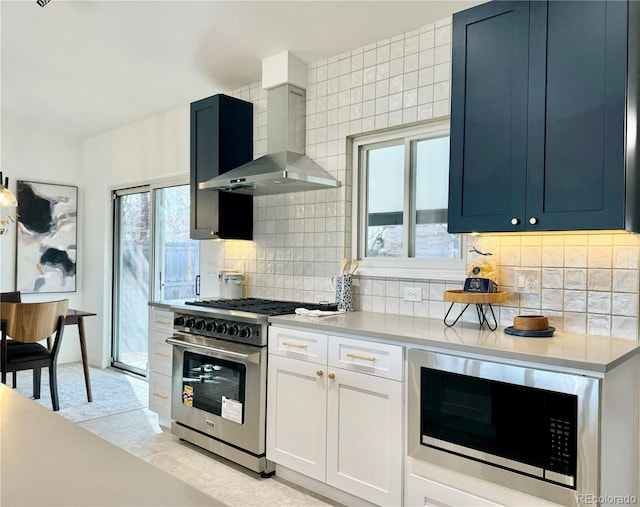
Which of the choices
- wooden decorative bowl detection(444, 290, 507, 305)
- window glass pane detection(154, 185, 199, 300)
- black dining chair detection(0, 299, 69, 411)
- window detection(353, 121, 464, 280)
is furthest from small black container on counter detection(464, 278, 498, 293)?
black dining chair detection(0, 299, 69, 411)

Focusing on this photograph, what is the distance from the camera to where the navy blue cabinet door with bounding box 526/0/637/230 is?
2.02m

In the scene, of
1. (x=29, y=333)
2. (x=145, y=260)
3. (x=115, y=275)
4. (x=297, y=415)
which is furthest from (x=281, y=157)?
(x=115, y=275)

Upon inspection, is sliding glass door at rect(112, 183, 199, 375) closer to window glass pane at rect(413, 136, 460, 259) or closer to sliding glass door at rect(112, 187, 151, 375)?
sliding glass door at rect(112, 187, 151, 375)

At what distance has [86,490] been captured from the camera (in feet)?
2.43

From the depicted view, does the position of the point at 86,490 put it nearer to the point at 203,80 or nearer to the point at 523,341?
the point at 523,341

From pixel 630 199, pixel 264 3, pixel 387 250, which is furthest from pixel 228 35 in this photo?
pixel 630 199

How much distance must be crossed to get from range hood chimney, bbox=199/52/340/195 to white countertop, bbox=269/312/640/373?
3.00ft

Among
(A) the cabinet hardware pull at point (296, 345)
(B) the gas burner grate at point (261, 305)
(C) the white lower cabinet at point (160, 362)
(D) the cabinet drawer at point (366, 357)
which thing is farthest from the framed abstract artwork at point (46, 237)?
(D) the cabinet drawer at point (366, 357)

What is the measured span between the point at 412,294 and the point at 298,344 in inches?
30.3

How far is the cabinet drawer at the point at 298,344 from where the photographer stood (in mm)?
2652

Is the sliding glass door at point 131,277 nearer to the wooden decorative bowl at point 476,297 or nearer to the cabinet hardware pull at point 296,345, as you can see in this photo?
the cabinet hardware pull at point 296,345

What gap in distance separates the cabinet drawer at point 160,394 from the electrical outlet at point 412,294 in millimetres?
1828

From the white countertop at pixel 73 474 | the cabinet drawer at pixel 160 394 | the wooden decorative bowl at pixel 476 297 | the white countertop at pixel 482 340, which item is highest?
the wooden decorative bowl at pixel 476 297

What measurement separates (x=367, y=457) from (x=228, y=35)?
2.72 m
